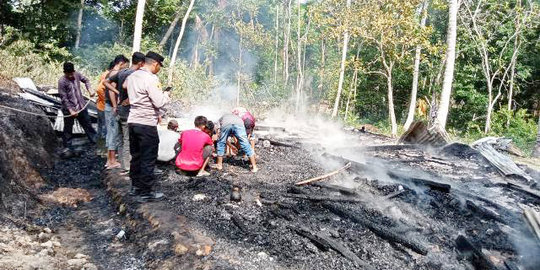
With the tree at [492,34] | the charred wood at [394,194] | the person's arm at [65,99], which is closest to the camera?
the charred wood at [394,194]

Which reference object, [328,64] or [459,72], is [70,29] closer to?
[328,64]

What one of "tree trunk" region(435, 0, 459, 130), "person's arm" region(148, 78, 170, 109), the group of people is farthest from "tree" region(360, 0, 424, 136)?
"person's arm" region(148, 78, 170, 109)

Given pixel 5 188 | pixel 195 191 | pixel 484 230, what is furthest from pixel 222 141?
pixel 484 230

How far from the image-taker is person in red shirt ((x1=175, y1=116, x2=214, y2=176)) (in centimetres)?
615

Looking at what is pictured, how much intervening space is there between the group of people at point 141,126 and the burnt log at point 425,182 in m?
2.75

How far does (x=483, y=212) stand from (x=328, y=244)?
3.20m

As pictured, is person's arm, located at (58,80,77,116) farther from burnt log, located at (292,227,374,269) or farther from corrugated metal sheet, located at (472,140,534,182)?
corrugated metal sheet, located at (472,140,534,182)

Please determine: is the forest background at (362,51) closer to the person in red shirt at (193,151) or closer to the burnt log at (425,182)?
the burnt log at (425,182)

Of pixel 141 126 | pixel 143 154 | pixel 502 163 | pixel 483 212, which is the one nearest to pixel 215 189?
pixel 143 154

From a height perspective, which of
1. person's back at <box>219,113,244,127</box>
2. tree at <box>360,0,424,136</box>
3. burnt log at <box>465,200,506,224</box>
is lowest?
burnt log at <box>465,200,506,224</box>

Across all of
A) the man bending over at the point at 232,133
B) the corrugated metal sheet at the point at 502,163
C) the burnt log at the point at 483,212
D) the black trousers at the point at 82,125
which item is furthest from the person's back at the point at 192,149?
the corrugated metal sheet at the point at 502,163

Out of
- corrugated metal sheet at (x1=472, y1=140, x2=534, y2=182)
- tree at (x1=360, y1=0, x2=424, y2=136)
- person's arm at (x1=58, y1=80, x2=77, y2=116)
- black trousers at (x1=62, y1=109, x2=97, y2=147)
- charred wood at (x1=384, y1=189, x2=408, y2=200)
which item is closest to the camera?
charred wood at (x1=384, y1=189, x2=408, y2=200)

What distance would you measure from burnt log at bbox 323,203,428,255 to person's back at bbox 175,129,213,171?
2247mm

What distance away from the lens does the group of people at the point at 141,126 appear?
4.70 metres
